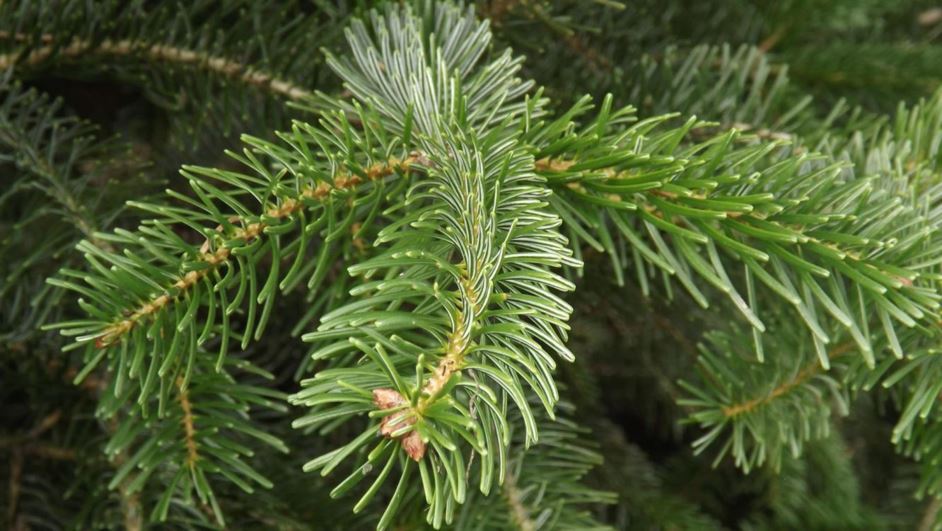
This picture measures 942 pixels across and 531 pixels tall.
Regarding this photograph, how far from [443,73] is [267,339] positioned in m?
0.29

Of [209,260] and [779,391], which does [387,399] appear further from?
[779,391]

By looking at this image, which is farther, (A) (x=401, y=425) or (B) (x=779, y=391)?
(B) (x=779, y=391)

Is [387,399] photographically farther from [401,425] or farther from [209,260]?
[209,260]

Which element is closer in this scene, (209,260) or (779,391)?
(209,260)

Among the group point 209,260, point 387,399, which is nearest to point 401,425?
point 387,399

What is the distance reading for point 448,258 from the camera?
0.33 m

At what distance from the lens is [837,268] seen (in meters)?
0.36

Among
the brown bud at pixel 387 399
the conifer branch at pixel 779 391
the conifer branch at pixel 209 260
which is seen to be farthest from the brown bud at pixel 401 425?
the conifer branch at pixel 779 391

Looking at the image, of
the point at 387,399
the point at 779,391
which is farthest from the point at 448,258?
the point at 779,391

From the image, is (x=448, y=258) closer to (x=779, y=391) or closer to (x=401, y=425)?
(x=401, y=425)

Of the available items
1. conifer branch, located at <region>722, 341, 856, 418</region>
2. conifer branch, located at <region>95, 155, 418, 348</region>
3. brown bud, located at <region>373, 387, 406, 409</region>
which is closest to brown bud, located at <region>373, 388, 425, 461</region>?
brown bud, located at <region>373, 387, 406, 409</region>

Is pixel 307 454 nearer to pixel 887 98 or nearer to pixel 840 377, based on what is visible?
pixel 840 377

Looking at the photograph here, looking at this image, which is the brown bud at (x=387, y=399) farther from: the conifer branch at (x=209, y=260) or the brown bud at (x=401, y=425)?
the conifer branch at (x=209, y=260)

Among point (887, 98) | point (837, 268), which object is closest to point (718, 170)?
point (837, 268)
